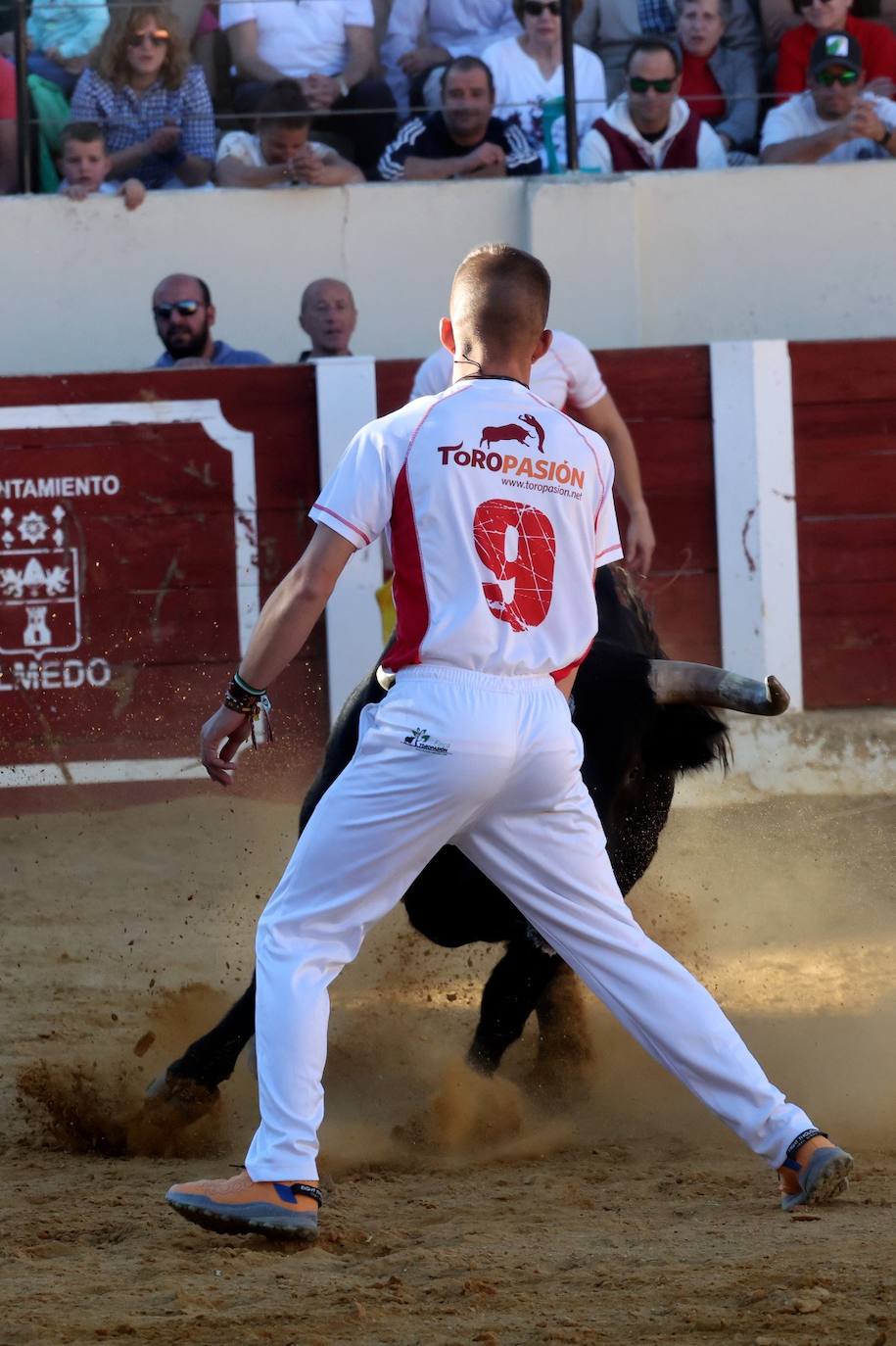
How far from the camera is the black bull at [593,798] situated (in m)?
3.33

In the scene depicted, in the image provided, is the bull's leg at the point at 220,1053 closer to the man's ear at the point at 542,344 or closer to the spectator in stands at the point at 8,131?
the man's ear at the point at 542,344

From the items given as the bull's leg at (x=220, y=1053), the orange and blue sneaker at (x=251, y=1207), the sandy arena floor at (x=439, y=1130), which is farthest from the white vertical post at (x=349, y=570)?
the orange and blue sneaker at (x=251, y=1207)

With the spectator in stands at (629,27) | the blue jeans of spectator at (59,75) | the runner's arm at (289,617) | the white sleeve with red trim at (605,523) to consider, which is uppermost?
the spectator in stands at (629,27)

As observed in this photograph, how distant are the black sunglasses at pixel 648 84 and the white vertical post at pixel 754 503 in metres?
1.48

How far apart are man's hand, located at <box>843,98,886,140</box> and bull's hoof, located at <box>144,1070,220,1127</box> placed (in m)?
6.30

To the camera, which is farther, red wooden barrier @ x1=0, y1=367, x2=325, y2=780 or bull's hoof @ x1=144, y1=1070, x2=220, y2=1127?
red wooden barrier @ x1=0, y1=367, x2=325, y2=780

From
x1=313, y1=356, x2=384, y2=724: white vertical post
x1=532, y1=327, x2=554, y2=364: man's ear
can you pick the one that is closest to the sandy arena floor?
x1=313, y1=356, x2=384, y2=724: white vertical post

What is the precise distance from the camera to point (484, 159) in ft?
26.5

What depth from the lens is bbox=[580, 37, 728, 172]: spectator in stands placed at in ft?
26.6

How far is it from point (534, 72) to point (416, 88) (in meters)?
0.54

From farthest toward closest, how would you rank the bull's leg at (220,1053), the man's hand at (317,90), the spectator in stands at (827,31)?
the spectator in stands at (827,31) < the man's hand at (317,90) < the bull's leg at (220,1053)

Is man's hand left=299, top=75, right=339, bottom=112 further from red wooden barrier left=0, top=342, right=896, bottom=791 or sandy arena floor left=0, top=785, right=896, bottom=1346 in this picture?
sandy arena floor left=0, top=785, right=896, bottom=1346

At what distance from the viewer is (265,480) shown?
709 cm

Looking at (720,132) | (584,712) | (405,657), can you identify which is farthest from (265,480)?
(405,657)
